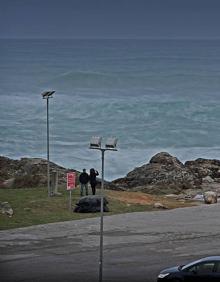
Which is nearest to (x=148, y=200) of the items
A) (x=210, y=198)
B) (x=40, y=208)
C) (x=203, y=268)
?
(x=210, y=198)

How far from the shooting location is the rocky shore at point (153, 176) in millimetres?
38031

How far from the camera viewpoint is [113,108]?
94500 mm

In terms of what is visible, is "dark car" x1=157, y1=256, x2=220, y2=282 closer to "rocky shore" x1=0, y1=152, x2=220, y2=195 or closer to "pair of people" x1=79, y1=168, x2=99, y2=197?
"pair of people" x1=79, y1=168, x2=99, y2=197

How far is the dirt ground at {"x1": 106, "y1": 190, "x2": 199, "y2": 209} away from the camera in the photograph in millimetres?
32259

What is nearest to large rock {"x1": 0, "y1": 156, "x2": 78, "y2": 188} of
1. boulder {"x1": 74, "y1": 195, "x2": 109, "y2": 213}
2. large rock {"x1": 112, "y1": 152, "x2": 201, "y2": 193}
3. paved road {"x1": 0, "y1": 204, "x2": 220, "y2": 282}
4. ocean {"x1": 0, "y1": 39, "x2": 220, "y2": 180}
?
large rock {"x1": 112, "y1": 152, "x2": 201, "y2": 193}

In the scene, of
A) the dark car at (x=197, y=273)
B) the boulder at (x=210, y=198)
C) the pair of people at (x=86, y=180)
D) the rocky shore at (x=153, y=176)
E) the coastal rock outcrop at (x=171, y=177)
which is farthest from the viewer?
the coastal rock outcrop at (x=171, y=177)

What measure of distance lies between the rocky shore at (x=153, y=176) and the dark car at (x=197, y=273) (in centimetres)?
1813

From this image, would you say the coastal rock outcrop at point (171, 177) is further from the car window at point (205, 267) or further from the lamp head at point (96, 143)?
the car window at point (205, 267)

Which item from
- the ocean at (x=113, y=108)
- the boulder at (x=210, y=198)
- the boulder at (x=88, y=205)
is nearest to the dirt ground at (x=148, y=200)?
the boulder at (x=210, y=198)

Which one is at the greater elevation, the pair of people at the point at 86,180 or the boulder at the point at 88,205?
the pair of people at the point at 86,180

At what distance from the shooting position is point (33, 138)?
2758 inches

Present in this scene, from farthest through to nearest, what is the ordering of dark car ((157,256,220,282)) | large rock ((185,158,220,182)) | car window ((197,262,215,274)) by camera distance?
large rock ((185,158,220,182))
car window ((197,262,215,274))
dark car ((157,256,220,282))

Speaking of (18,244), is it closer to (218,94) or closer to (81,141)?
(81,141)

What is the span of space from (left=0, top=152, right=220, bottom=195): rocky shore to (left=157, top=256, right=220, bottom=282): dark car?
18.1 metres
